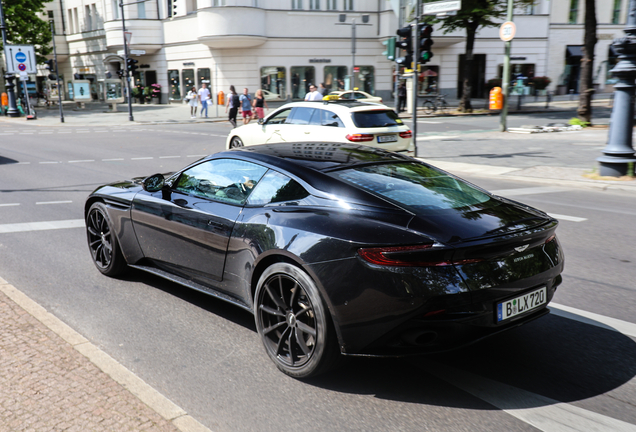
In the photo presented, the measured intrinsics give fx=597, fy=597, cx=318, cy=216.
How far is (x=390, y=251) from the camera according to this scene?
124 inches

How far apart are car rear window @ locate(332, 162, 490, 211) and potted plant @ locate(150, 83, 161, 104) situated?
43.5 meters

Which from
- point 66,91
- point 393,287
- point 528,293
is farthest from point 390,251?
point 66,91

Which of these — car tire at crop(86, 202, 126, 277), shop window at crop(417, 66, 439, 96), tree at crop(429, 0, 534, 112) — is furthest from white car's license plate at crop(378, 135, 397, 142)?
shop window at crop(417, 66, 439, 96)

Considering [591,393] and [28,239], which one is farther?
[28,239]

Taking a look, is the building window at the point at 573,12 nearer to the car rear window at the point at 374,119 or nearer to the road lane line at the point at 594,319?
the car rear window at the point at 374,119

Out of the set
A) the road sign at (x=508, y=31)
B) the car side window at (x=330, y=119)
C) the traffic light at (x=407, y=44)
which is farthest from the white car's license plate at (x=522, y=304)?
the road sign at (x=508, y=31)

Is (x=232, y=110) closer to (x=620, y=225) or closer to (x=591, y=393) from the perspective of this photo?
(x=620, y=225)

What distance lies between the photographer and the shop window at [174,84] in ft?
143

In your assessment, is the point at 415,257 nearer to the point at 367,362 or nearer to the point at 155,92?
the point at 367,362

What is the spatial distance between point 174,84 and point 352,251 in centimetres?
4333

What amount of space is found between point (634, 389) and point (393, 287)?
5.04 feet

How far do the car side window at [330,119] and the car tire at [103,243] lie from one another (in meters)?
7.83

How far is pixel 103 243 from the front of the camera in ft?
18.3

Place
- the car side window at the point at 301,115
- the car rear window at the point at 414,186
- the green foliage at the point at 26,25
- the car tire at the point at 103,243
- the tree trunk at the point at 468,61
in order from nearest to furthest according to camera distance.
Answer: the car rear window at the point at 414,186
the car tire at the point at 103,243
the car side window at the point at 301,115
the tree trunk at the point at 468,61
the green foliage at the point at 26,25
